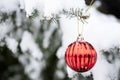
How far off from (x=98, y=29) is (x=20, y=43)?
0.68 metres

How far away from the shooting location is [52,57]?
95.7 inches

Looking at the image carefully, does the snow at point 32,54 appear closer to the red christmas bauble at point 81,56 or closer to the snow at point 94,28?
the snow at point 94,28

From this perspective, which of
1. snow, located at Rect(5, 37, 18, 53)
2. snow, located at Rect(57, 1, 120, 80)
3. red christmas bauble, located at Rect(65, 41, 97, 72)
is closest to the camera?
red christmas bauble, located at Rect(65, 41, 97, 72)

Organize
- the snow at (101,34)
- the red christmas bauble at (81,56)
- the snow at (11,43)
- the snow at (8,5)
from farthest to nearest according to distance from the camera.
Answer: the snow at (11,43)
the snow at (8,5)
the snow at (101,34)
the red christmas bauble at (81,56)

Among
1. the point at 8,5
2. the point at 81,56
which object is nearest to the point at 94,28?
the point at 81,56

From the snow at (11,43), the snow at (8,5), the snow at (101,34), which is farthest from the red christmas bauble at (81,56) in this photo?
the snow at (11,43)

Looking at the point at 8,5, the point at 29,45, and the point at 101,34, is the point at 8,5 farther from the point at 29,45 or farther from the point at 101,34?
the point at 101,34

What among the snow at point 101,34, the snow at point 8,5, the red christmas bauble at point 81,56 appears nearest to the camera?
the red christmas bauble at point 81,56

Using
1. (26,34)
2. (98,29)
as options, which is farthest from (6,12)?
(98,29)

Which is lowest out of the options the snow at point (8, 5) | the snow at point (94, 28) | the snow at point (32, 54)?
the snow at point (32, 54)

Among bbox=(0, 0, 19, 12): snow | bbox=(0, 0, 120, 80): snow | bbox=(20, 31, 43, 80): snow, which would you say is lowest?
bbox=(20, 31, 43, 80): snow

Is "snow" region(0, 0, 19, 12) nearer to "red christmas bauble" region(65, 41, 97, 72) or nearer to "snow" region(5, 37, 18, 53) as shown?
"snow" region(5, 37, 18, 53)

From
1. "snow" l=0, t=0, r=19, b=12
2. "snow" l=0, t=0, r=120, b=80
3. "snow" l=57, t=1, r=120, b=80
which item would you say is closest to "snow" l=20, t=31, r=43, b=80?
"snow" l=0, t=0, r=19, b=12

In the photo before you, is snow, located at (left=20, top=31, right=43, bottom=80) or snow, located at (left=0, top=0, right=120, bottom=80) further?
snow, located at (left=20, top=31, right=43, bottom=80)
